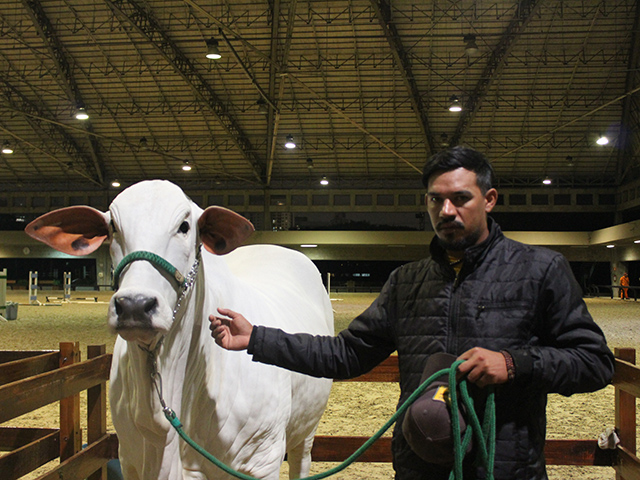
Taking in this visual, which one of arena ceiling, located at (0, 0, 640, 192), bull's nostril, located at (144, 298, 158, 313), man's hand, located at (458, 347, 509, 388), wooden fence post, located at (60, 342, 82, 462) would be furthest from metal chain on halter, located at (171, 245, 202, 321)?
arena ceiling, located at (0, 0, 640, 192)

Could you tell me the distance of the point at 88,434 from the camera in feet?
10.7

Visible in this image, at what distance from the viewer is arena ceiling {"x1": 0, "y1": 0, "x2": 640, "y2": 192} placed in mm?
17875

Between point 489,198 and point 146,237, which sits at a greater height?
point 489,198

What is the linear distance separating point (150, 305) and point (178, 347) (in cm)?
44

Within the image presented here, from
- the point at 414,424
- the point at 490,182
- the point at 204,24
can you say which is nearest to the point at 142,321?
Result: the point at 414,424

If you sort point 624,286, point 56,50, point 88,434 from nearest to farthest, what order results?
point 88,434 < point 56,50 < point 624,286

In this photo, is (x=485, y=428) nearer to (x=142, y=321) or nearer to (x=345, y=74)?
(x=142, y=321)

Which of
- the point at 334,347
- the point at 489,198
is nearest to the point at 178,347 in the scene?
the point at 334,347

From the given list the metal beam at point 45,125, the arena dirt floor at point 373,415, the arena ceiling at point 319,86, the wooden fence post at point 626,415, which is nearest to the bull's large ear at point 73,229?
the arena dirt floor at point 373,415

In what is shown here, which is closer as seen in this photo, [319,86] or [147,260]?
[147,260]

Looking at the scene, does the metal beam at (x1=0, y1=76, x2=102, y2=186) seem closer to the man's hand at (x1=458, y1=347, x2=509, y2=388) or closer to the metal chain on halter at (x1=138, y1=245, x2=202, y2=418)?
the metal chain on halter at (x1=138, y1=245, x2=202, y2=418)

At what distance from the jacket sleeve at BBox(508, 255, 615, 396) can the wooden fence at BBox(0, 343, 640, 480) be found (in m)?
1.50

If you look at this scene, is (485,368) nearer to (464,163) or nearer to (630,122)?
(464,163)

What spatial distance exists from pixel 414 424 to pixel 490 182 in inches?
31.5
